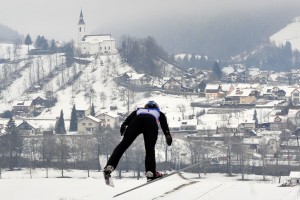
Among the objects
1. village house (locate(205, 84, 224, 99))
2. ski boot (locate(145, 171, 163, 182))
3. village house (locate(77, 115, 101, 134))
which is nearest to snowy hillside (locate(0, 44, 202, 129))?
village house (locate(205, 84, 224, 99))

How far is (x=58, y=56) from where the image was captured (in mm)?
97750

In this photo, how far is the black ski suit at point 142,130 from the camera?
8055 millimetres

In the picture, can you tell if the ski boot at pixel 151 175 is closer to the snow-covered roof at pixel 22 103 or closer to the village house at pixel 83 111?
the village house at pixel 83 111

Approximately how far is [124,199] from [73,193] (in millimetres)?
2058

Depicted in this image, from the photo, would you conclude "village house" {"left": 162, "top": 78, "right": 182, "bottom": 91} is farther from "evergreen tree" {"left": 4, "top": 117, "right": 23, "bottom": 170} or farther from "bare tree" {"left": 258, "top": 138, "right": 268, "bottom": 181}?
"evergreen tree" {"left": 4, "top": 117, "right": 23, "bottom": 170}

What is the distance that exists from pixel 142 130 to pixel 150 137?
0.35 ft

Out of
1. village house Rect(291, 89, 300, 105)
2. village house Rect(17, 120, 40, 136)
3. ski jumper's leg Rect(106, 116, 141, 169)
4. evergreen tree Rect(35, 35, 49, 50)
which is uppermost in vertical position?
evergreen tree Rect(35, 35, 49, 50)

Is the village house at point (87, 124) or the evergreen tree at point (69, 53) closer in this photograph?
the village house at point (87, 124)

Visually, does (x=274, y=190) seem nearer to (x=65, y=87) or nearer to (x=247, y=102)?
(x=247, y=102)

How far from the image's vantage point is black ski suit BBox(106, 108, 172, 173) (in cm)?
805

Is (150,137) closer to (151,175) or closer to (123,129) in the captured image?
(123,129)

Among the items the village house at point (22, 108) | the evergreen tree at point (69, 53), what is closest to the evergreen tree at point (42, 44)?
the evergreen tree at point (69, 53)

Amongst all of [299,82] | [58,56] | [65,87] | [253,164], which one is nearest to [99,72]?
[65,87]

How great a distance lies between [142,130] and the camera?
811 centimetres
